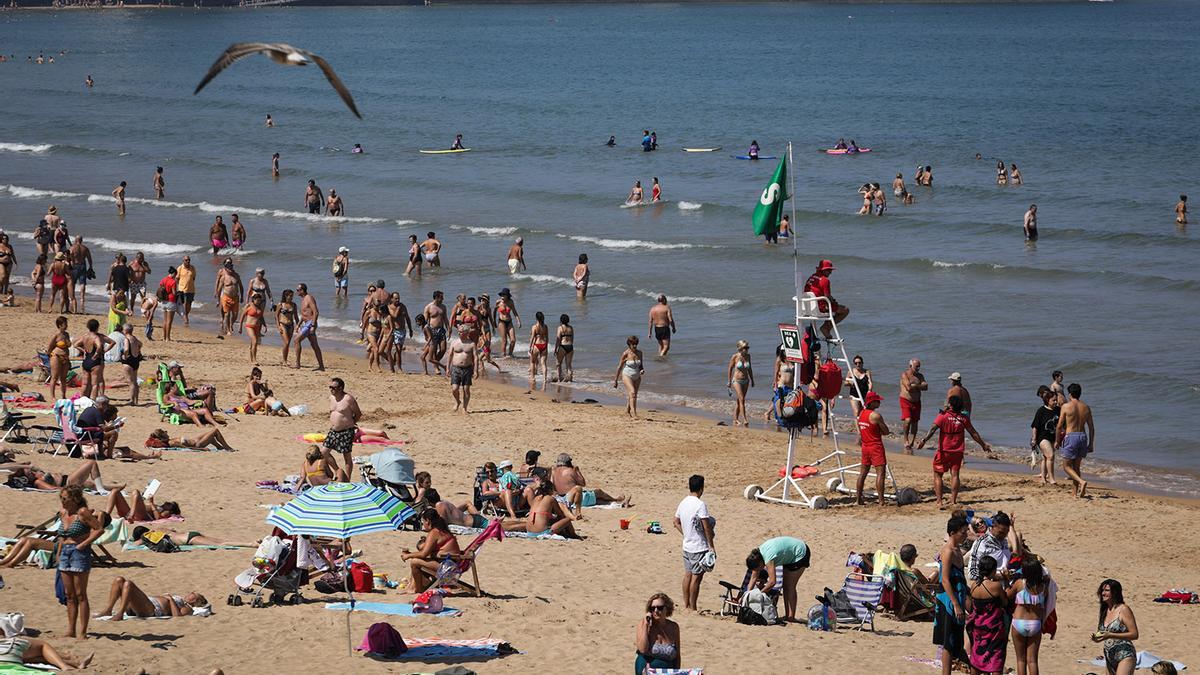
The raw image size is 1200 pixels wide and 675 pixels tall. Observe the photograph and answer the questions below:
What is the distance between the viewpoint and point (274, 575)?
36.8 ft

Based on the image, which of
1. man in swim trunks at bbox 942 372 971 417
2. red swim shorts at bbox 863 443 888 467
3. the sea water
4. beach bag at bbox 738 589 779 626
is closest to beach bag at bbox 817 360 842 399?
red swim shorts at bbox 863 443 888 467

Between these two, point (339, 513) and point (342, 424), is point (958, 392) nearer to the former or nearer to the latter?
point (342, 424)

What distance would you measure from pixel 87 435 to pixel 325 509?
18.0 ft

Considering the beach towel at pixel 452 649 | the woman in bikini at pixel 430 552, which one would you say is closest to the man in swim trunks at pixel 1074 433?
the woman in bikini at pixel 430 552

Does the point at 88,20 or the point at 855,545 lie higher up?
the point at 88,20

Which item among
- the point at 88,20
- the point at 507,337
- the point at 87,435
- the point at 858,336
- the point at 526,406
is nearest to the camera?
the point at 87,435

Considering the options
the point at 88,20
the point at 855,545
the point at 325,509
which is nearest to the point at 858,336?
the point at 855,545

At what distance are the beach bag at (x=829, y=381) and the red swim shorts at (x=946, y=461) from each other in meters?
1.27

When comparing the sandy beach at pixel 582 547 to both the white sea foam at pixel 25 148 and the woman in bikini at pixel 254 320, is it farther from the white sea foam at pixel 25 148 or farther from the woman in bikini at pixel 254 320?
the white sea foam at pixel 25 148

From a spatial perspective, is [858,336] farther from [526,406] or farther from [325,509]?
[325,509]

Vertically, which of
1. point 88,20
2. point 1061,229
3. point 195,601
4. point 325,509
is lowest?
point 195,601

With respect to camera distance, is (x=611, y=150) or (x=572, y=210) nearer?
(x=572, y=210)

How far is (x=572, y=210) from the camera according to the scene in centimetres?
4256

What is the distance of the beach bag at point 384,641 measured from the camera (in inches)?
396
